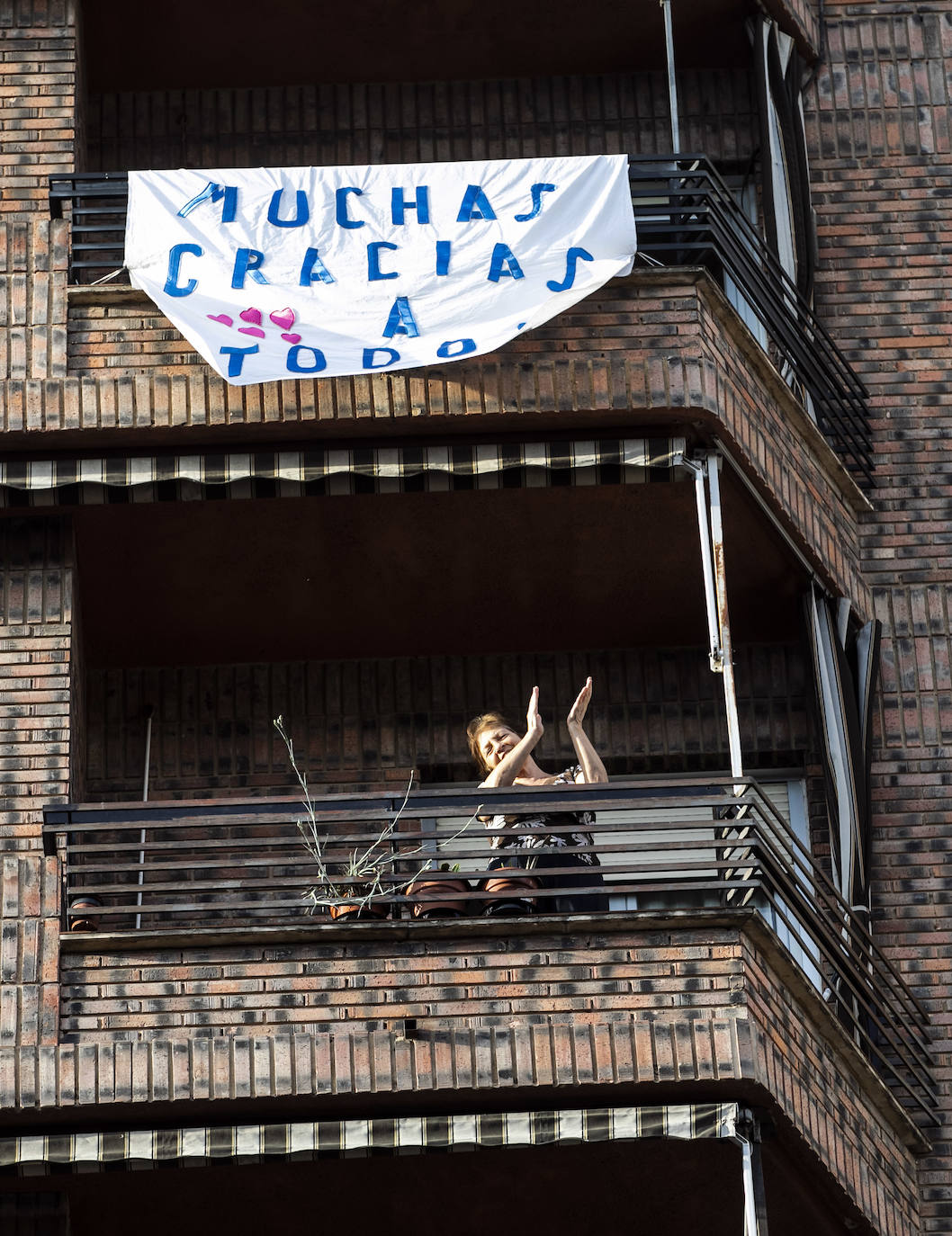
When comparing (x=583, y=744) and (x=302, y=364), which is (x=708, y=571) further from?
(x=302, y=364)

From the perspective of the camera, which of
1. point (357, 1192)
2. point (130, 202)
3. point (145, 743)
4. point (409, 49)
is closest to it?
point (357, 1192)

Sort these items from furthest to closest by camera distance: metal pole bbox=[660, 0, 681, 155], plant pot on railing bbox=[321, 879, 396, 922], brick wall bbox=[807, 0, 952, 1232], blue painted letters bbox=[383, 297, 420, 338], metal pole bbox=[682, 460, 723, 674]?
metal pole bbox=[660, 0, 681, 155], brick wall bbox=[807, 0, 952, 1232], blue painted letters bbox=[383, 297, 420, 338], metal pole bbox=[682, 460, 723, 674], plant pot on railing bbox=[321, 879, 396, 922]

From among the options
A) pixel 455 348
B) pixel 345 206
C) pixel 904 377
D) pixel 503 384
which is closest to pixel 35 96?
pixel 345 206

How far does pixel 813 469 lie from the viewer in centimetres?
1531

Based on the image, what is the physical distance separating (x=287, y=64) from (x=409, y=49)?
75 centimetres

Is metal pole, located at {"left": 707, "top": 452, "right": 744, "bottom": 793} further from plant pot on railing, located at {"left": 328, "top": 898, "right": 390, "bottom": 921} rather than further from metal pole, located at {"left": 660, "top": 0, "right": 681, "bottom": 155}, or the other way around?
metal pole, located at {"left": 660, "top": 0, "right": 681, "bottom": 155}

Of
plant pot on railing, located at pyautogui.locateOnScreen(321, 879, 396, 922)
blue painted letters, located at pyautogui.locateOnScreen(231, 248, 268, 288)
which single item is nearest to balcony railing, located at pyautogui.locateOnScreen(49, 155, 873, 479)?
blue painted letters, located at pyautogui.locateOnScreen(231, 248, 268, 288)

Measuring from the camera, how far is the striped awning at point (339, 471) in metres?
14.0

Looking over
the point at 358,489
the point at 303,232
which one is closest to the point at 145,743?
the point at 358,489

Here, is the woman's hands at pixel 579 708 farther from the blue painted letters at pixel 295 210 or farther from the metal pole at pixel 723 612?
the blue painted letters at pixel 295 210

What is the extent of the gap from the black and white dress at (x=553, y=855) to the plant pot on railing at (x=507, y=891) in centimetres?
8

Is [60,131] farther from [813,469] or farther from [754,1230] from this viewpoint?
[754,1230]

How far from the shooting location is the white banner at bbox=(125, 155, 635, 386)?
1388 cm

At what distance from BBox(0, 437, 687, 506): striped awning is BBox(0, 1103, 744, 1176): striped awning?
3.46 metres
